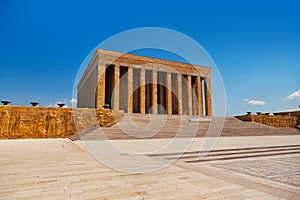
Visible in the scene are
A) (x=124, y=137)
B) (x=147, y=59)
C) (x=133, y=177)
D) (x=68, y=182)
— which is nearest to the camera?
(x=68, y=182)

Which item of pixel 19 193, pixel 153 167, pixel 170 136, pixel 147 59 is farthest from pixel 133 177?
pixel 147 59

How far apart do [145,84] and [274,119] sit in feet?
53.2

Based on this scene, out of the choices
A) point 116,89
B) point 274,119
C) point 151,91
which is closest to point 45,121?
point 116,89

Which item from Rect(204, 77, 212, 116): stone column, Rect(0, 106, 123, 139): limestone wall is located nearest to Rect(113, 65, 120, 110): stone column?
Rect(0, 106, 123, 139): limestone wall

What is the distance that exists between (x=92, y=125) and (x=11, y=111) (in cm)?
524

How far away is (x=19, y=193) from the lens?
2482mm

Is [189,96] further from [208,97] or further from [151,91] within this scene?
[151,91]

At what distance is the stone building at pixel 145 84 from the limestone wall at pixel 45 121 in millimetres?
7070

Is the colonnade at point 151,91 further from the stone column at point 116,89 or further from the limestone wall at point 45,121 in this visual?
the limestone wall at point 45,121

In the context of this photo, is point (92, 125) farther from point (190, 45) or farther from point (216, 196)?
point (216, 196)

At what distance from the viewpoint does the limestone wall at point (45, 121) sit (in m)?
12.5

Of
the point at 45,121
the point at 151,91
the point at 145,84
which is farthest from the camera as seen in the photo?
the point at 145,84

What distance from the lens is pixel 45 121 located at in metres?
13.4

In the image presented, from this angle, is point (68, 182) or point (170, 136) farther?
point (170, 136)
